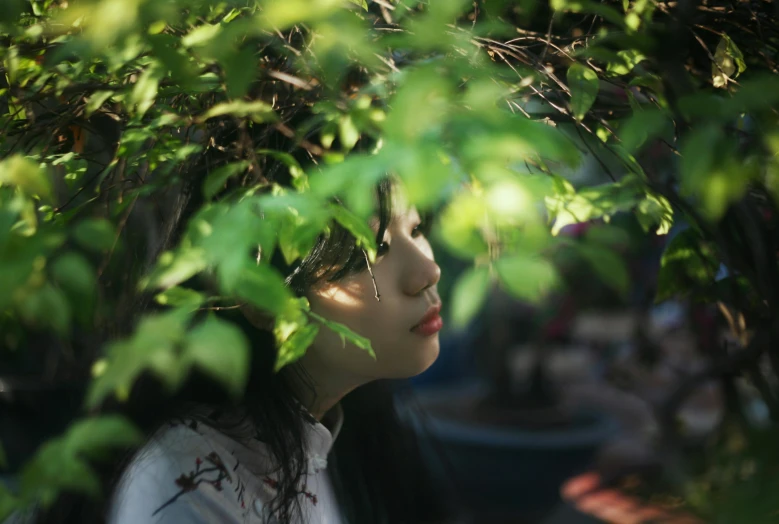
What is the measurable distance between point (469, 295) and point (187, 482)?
673 mm

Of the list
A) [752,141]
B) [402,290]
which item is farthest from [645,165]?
[402,290]

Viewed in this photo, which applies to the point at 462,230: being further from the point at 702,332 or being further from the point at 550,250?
the point at 702,332

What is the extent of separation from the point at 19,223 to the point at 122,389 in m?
0.32

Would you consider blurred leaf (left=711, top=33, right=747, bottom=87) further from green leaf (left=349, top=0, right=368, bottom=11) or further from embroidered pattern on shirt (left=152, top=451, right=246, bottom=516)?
embroidered pattern on shirt (left=152, top=451, right=246, bottom=516)

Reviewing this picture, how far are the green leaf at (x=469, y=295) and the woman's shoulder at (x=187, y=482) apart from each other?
0.65m

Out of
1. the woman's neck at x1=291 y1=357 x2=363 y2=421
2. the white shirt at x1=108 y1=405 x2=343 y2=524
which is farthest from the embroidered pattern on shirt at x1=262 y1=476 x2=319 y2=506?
the woman's neck at x1=291 y1=357 x2=363 y2=421

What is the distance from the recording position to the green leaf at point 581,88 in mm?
875

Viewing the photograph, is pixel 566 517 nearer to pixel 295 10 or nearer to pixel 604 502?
pixel 604 502

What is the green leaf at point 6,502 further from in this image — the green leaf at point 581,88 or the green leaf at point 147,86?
the green leaf at point 581,88

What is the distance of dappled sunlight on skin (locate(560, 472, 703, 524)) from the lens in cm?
348

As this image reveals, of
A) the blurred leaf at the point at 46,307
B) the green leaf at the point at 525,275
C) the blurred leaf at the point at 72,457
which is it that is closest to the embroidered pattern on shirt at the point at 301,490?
the blurred leaf at the point at 72,457

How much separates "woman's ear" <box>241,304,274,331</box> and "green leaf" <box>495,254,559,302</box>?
66 cm

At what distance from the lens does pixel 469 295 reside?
55 cm

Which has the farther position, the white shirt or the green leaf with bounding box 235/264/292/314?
the white shirt
